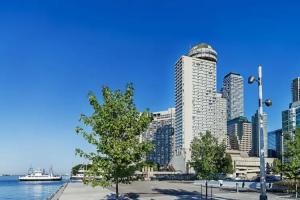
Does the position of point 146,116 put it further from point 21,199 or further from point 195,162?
point 21,199

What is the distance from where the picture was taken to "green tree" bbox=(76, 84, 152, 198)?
78.1 ft

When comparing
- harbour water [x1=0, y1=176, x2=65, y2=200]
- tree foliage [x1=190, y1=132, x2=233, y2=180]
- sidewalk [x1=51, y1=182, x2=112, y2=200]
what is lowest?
harbour water [x1=0, y1=176, x2=65, y2=200]

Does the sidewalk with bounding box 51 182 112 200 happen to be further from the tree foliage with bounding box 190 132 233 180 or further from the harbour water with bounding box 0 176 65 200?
the harbour water with bounding box 0 176 65 200

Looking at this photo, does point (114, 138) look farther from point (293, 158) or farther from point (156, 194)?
point (156, 194)

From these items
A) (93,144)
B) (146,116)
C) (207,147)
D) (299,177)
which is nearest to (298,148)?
(299,177)

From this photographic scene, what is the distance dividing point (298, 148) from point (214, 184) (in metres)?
35.9

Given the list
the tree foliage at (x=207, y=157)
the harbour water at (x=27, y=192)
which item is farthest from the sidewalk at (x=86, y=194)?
the harbour water at (x=27, y=192)

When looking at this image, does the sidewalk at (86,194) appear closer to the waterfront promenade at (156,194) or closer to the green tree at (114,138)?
the waterfront promenade at (156,194)

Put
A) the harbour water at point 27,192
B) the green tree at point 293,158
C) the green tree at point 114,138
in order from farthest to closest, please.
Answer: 1. the harbour water at point 27,192
2. the green tree at point 293,158
3. the green tree at point 114,138

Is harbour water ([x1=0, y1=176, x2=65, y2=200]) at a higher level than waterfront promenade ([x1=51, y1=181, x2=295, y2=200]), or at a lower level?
lower

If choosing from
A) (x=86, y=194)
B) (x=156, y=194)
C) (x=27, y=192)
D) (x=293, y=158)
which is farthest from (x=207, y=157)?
(x=27, y=192)

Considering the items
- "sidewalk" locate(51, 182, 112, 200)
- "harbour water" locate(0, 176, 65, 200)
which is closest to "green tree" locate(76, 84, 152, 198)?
"sidewalk" locate(51, 182, 112, 200)

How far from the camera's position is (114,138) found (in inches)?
958

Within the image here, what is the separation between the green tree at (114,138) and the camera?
23.8 m
